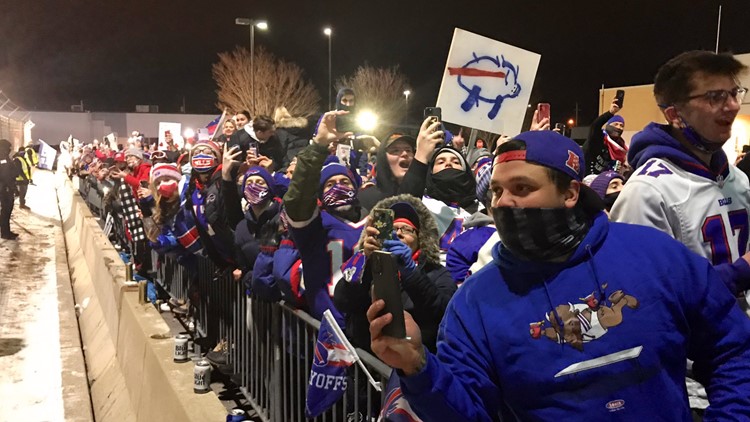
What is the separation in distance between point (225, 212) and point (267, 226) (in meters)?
1.02

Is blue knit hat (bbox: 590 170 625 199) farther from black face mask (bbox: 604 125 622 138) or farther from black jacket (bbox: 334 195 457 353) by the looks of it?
black face mask (bbox: 604 125 622 138)

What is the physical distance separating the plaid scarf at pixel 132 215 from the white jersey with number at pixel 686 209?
9.69 meters

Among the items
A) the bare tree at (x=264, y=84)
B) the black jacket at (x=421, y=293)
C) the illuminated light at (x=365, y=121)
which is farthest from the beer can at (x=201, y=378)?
the bare tree at (x=264, y=84)

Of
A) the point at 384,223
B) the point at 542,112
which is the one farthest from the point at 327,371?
the point at 542,112

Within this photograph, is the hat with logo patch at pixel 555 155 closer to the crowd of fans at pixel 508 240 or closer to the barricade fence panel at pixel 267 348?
A: the crowd of fans at pixel 508 240

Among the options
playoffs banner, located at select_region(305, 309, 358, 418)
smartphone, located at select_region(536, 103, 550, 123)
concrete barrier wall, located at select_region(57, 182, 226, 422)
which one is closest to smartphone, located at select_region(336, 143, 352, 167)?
concrete barrier wall, located at select_region(57, 182, 226, 422)

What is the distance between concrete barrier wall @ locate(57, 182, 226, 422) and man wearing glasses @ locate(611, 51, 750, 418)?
288 cm

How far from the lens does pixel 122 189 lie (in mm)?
11664

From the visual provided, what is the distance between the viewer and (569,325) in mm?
2111

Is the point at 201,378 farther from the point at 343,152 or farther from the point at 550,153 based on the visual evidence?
the point at 343,152

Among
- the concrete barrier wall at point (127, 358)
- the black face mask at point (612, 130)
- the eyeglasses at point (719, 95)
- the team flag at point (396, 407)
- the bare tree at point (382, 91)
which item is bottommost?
the concrete barrier wall at point (127, 358)

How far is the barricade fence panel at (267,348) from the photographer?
393 cm

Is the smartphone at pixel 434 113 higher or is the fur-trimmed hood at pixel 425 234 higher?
the smartphone at pixel 434 113

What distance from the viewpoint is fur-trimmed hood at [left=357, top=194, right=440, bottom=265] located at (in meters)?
3.88
